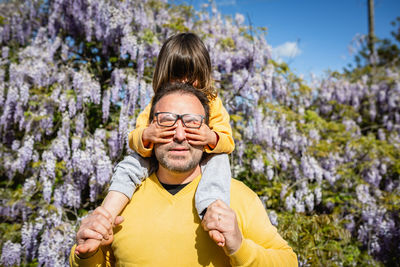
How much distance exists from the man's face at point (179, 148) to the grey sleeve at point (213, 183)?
94 millimetres

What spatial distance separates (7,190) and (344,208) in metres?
4.62

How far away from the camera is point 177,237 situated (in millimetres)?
1395

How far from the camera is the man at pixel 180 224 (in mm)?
1253

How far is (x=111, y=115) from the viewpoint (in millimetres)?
3467

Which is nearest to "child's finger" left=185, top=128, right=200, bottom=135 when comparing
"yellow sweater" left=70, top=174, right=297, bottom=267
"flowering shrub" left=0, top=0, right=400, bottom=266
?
"yellow sweater" left=70, top=174, right=297, bottom=267

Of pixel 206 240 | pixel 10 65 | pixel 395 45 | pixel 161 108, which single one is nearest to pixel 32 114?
pixel 10 65

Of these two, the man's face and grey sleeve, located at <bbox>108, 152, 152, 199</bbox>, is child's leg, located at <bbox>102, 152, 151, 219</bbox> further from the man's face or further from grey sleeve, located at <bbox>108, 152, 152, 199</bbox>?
the man's face

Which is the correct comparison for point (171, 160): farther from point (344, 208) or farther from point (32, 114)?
point (344, 208)

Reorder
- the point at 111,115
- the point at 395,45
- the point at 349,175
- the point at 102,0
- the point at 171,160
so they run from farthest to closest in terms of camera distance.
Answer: the point at 395,45 → the point at 349,175 → the point at 102,0 → the point at 111,115 → the point at 171,160

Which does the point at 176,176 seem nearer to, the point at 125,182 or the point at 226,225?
the point at 125,182

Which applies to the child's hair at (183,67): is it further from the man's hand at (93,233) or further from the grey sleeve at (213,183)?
the man's hand at (93,233)

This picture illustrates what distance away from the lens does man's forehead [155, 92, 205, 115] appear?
1.59 metres

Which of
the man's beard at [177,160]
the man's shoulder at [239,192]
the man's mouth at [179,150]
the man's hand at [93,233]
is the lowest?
the man's hand at [93,233]

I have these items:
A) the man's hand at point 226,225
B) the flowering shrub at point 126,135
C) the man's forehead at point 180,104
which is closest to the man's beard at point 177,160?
the man's forehead at point 180,104
